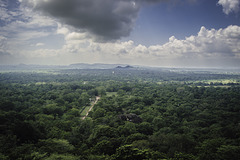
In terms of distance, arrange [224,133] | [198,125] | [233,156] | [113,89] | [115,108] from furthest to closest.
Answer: [113,89] → [115,108] → [198,125] → [224,133] → [233,156]

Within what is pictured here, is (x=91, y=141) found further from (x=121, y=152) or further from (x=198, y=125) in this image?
(x=198, y=125)

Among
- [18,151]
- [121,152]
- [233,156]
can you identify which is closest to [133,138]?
[121,152]

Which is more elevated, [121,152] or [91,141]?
[121,152]

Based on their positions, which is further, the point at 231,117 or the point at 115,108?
the point at 115,108

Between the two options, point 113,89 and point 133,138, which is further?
point 113,89

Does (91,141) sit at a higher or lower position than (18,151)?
lower

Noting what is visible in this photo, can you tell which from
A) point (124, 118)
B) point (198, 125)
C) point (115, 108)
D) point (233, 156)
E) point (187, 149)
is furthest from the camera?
point (115, 108)

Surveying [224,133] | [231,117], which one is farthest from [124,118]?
[231,117]

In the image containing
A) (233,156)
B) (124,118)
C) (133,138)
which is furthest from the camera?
(124,118)

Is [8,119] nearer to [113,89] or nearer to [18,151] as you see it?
[18,151]
